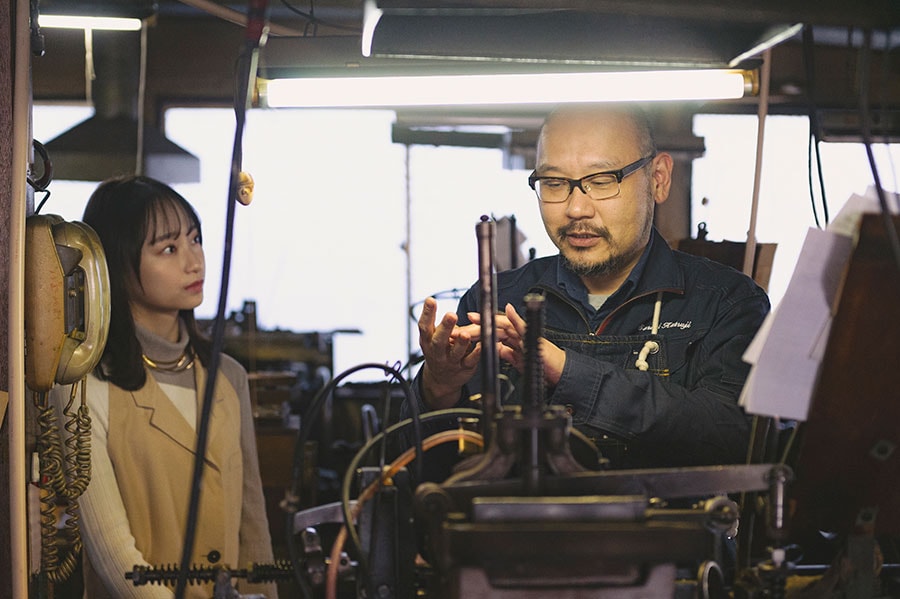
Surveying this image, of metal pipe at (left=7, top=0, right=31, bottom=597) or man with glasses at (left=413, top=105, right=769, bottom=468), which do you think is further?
man with glasses at (left=413, top=105, right=769, bottom=468)

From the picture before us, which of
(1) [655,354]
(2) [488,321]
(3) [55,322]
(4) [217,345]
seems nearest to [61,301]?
(3) [55,322]

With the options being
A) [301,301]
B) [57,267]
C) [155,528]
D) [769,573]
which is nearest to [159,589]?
[155,528]

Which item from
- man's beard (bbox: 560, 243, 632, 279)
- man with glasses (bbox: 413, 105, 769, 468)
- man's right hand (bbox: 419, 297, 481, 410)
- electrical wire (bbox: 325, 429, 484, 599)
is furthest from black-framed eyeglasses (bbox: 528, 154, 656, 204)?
electrical wire (bbox: 325, 429, 484, 599)

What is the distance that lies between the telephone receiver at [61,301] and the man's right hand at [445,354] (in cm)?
53

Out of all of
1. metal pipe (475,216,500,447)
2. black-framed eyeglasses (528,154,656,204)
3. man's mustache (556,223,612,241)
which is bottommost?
metal pipe (475,216,500,447)

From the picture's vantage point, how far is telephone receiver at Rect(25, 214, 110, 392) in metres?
1.46

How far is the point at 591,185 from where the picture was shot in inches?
78.5

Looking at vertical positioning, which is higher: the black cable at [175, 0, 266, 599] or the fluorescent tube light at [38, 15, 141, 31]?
the fluorescent tube light at [38, 15, 141, 31]

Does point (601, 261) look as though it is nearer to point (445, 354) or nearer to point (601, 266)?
point (601, 266)

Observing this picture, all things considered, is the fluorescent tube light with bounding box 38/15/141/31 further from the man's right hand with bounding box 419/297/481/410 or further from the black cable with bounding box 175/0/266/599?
the black cable with bounding box 175/0/266/599

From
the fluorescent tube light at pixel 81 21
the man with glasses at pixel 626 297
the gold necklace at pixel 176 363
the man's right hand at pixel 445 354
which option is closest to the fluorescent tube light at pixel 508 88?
the man's right hand at pixel 445 354

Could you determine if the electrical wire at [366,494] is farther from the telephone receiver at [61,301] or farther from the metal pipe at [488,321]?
the telephone receiver at [61,301]

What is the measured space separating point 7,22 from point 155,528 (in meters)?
1.17

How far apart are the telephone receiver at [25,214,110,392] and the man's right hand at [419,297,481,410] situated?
53 cm
